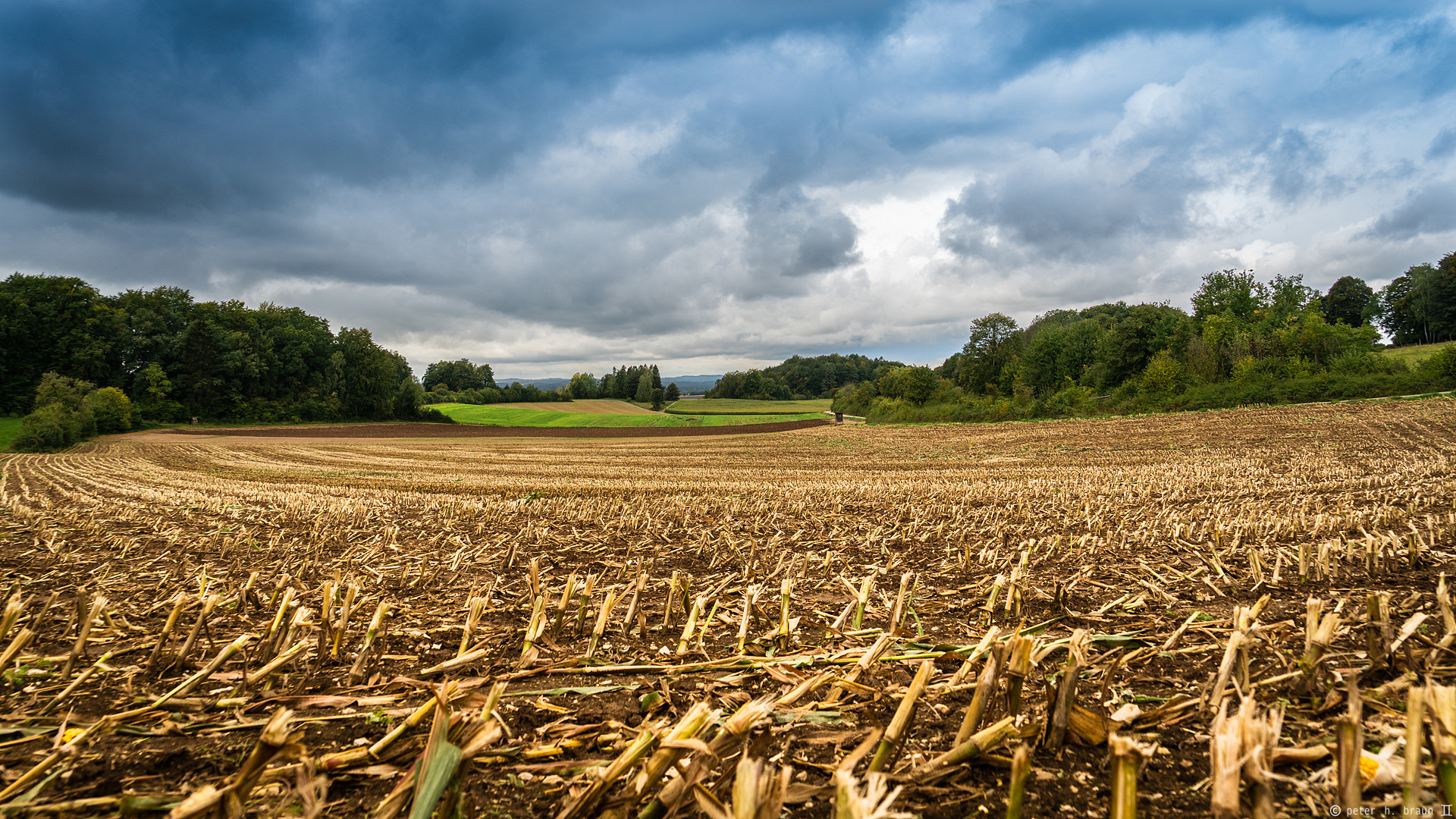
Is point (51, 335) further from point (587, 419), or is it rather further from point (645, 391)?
point (645, 391)

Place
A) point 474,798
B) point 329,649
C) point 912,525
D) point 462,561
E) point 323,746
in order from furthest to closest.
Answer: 1. point 912,525
2. point 462,561
3. point 329,649
4. point 323,746
5. point 474,798

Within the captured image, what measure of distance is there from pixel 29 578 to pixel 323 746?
647 cm

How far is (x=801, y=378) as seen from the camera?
134750 millimetres

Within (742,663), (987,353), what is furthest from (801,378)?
(742,663)

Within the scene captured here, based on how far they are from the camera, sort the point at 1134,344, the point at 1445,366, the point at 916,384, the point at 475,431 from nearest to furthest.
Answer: the point at 1445,366 → the point at 1134,344 → the point at 475,431 → the point at 916,384

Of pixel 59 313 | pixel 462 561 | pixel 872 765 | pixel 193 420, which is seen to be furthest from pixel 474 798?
pixel 59 313

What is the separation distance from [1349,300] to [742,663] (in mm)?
116441

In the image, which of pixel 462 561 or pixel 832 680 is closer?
pixel 832 680

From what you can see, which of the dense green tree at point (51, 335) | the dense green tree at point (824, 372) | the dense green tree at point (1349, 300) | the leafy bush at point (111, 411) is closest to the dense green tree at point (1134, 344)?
the dense green tree at point (1349, 300)

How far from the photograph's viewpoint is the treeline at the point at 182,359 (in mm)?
60656

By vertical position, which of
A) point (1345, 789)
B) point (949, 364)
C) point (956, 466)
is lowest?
point (956, 466)

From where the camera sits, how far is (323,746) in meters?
2.42

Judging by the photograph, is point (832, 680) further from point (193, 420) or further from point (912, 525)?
point (193, 420)

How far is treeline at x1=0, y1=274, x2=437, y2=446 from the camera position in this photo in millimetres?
60656
